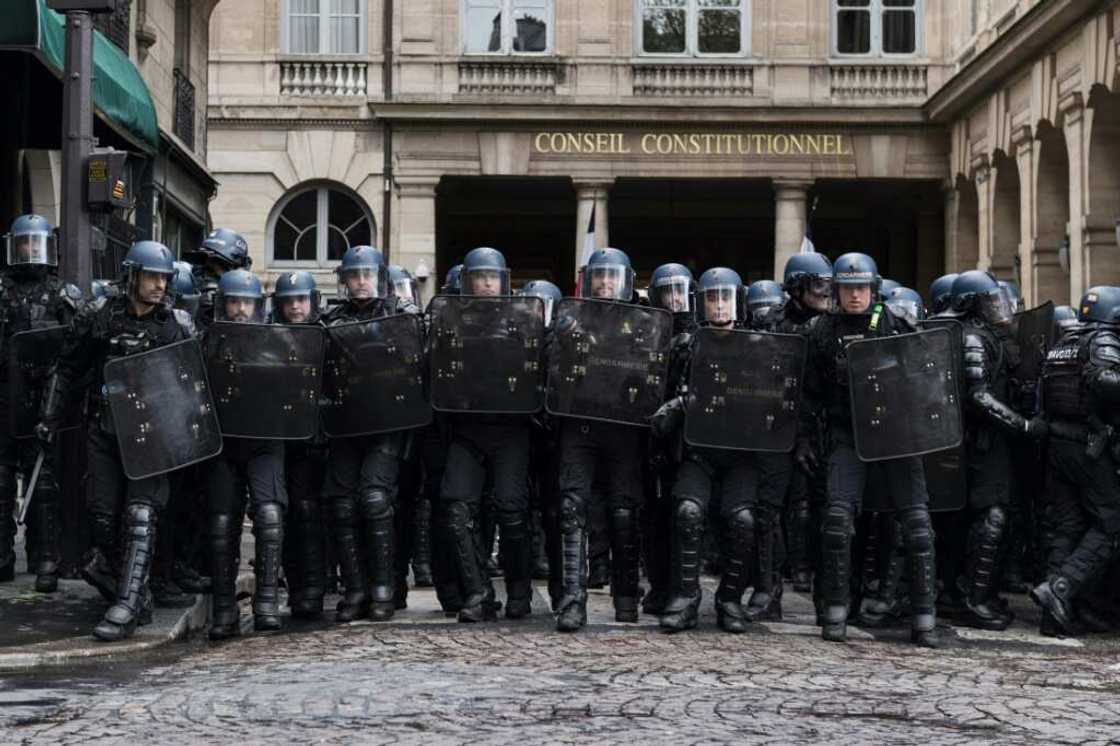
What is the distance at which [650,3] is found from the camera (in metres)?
31.1

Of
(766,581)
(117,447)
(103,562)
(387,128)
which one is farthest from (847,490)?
(387,128)

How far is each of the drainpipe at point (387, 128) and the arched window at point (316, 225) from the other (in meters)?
0.43

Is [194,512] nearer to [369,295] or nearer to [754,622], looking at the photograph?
[369,295]

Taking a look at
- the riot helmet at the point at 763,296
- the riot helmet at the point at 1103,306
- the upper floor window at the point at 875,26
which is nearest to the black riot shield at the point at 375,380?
the riot helmet at the point at 763,296

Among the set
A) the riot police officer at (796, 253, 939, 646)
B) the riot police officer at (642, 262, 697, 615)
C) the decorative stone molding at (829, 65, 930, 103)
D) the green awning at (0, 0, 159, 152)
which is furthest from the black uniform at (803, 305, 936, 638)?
the decorative stone molding at (829, 65, 930, 103)

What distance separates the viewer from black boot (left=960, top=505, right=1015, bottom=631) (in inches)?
410

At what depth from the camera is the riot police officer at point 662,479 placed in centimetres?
1018

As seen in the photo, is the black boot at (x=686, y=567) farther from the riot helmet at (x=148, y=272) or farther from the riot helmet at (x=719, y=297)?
the riot helmet at (x=148, y=272)

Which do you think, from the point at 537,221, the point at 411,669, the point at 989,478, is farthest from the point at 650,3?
the point at 411,669

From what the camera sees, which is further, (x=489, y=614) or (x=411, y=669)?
(x=489, y=614)

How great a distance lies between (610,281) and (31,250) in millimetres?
3363

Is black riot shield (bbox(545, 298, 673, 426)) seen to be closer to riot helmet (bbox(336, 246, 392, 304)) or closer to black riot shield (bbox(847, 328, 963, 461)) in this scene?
black riot shield (bbox(847, 328, 963, 461))

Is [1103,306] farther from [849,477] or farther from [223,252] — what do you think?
[223,252]

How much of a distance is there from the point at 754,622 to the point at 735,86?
70.4ft
